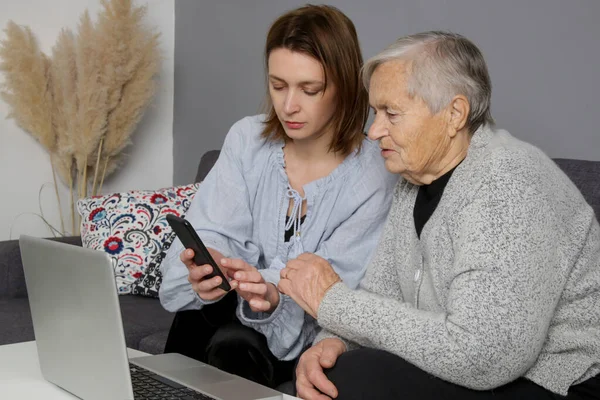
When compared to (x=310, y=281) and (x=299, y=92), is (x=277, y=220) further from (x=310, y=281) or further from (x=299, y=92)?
(x=310, y=281)

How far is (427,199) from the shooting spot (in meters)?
1.57

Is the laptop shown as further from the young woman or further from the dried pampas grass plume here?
the dried pampas grass plume

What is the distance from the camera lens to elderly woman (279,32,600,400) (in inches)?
49.4

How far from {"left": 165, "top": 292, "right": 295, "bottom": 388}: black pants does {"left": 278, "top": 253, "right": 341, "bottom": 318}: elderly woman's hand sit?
28 centimetres

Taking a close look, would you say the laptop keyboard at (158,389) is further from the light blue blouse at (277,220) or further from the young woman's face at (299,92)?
the young woman's face at (299,92)

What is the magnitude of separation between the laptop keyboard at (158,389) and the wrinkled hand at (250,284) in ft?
1.30

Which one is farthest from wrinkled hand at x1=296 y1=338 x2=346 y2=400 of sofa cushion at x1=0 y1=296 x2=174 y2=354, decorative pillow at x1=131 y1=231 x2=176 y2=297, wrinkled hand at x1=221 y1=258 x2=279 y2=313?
decorative pillow at x1=131 y1=231 x2=176 y2=297

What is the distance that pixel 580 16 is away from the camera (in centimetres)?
221

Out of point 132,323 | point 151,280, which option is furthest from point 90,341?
point 151,280

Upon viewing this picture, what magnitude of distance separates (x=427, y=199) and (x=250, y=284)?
0.39 meters

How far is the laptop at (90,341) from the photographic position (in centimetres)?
102

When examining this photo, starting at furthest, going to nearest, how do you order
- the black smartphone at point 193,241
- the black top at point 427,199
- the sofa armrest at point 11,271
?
1. the sofa armrest at point 11,271
2. the black top at point 427,199
3. the black smartphone at point 193,241

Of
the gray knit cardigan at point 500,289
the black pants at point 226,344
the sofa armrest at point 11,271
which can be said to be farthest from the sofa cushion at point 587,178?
the sofa armrest at point 11,271

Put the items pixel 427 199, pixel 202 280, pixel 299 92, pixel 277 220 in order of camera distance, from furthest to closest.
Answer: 1. pixel 277 220
2. pixel 299 92
3. pixel 202 280
4. pixel 427 199
